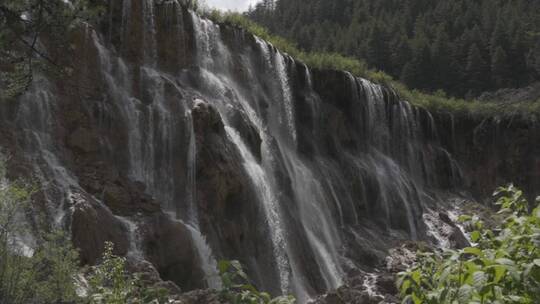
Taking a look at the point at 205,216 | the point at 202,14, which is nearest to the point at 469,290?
the point at 205,216

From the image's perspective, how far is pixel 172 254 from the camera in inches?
643

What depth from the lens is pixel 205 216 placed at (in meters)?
19.2

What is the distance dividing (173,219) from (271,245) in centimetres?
427

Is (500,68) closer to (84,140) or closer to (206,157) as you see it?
(206,157)

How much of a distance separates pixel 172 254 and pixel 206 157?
14.7 feet

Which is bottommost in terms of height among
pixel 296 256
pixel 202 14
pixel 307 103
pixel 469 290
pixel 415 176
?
pixel 469 290

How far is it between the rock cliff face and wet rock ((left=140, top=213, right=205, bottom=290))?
4 centimetres

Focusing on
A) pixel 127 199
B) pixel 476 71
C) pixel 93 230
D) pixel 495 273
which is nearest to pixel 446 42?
pixel 476 71

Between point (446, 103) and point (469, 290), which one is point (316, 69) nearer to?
point (446, 103)

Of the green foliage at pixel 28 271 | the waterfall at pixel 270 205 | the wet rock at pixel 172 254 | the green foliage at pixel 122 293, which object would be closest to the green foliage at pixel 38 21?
the green foliage at pixel 28 271

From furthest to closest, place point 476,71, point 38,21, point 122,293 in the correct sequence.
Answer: point 476,71 < point 38,21 < point 122,293

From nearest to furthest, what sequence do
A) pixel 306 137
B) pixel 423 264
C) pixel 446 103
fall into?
pixel 423 264 → pixel 306 137 → pixel 446 103

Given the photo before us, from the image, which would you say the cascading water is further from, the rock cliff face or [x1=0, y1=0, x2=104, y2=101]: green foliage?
[x1=0, y1=0, x2=104, y2=101]: green foliage

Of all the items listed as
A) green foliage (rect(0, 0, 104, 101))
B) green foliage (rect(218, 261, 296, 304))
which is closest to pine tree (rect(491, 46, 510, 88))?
green foliage (rect(0, 0, 104, 101))
